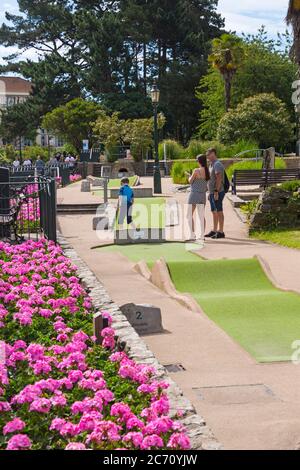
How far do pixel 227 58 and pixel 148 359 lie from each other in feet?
144

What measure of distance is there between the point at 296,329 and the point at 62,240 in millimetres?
6691

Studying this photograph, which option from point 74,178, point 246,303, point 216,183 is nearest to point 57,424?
point 246,303

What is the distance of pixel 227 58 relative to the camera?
47156 mm

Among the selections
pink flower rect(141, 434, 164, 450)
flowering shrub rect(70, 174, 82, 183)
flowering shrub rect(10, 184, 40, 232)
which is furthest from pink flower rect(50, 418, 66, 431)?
flowering shrub rect(70, 174, 82, 183)

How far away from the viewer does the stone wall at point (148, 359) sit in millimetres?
3854

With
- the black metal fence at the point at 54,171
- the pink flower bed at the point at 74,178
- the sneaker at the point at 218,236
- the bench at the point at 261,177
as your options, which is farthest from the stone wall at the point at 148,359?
the pink flower bed at the point at 74,178

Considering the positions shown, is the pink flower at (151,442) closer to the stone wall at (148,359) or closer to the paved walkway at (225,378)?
the stone wall at (148,359)

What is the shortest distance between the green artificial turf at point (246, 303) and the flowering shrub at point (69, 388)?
166cm

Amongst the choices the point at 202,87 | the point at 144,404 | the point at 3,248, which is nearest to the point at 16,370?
the point at 144,404

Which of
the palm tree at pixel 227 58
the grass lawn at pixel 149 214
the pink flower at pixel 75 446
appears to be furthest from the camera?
the palm tree at pixel 227 58

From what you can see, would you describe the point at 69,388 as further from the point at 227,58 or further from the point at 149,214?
the point at 227,58

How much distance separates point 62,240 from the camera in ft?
43.7

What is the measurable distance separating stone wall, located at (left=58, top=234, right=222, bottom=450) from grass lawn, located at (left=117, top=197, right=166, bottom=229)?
26.4 feet

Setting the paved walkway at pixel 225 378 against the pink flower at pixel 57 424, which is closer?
the pink flower at pixel 57 424
